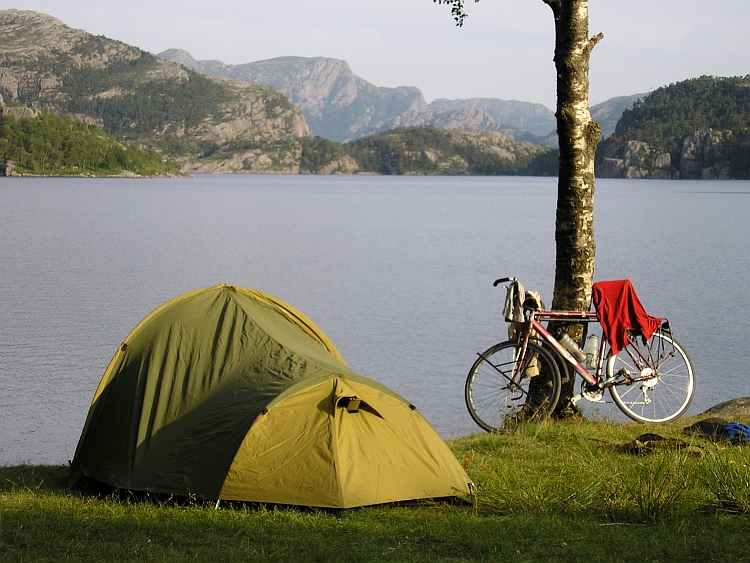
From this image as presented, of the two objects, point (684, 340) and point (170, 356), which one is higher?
point (170, 356)

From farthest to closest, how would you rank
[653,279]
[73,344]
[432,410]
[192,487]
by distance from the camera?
[653,279]
[73,344]
[432,410]
[192,487]

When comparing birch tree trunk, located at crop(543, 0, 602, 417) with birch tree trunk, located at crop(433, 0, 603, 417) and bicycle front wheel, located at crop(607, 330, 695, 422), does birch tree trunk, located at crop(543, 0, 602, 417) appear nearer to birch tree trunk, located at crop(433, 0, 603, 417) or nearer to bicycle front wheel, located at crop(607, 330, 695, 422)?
birch tree trunk, located at crop(433, 0, 603, 417)

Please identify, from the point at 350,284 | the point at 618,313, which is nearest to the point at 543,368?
the point at 618,313

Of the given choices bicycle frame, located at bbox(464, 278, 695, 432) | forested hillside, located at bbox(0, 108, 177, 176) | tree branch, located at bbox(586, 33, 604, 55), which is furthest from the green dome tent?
forested hillside, located at bbox(0, 108, 177, 176)

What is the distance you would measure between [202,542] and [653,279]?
27207mm

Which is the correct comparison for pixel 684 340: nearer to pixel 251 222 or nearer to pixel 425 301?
pixel 425 301

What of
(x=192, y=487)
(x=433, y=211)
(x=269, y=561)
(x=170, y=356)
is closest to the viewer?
(x=269, y=561)

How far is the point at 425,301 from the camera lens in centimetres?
2550

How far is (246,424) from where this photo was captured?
6.49 m

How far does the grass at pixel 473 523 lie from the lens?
522 centimetres

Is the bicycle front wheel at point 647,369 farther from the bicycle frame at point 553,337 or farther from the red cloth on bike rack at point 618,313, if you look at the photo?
the bicycle frame at point 553,337

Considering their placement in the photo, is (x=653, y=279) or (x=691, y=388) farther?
(x=653, y=279)

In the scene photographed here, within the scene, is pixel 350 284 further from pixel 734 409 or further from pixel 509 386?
pixel 509 386

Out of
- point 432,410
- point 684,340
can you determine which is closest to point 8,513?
point 432,410
